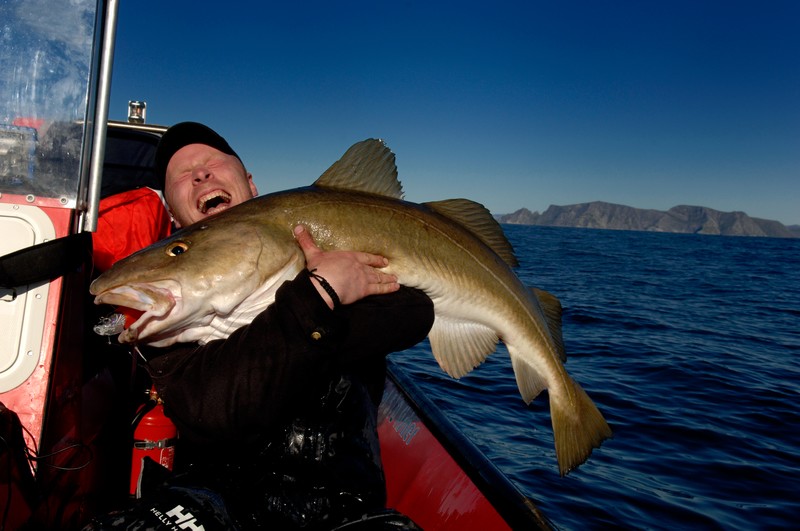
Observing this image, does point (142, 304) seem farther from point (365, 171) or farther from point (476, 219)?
point (476, 219)

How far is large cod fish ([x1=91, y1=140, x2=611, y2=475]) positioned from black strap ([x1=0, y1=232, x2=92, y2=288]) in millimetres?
324

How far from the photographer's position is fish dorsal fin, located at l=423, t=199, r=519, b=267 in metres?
2.94

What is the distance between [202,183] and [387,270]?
1.23 meters

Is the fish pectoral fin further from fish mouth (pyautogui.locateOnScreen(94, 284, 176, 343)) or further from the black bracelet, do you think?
fish mouth (pyautogui.locateOnScreen(94, 284, 176, 343))

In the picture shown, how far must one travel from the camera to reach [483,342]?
3084 millimetres

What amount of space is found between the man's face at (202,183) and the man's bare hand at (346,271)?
2.92 feet

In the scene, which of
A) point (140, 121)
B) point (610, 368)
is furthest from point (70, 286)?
point (610, 368)

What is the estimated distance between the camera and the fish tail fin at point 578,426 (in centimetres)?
312

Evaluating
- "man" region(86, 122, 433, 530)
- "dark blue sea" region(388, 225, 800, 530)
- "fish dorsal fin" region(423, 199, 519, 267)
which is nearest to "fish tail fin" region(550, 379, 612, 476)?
"dark blue sea" region(388, 225, 800, 530)

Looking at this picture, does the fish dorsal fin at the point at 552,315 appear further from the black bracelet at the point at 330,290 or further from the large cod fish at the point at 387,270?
the black bracelet at the point at 330,290

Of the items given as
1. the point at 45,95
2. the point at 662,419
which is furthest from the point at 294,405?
the point at 662,419

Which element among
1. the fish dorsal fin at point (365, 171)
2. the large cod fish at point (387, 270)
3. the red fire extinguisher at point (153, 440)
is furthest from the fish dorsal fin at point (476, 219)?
the red fire extinguisher at point (153, 440)

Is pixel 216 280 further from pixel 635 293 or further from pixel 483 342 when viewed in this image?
pixel 635 293

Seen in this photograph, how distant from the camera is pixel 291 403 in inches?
Answer: 78.2
